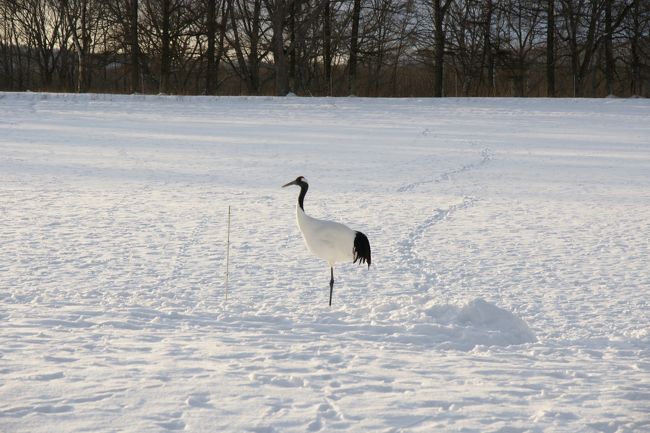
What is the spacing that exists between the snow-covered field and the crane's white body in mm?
435

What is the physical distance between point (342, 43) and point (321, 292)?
27665 mm

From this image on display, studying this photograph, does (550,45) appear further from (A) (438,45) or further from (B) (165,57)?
(B) (165,57)

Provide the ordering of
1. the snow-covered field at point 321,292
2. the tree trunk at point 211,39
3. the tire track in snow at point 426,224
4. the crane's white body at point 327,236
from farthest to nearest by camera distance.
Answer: the tree trunk at point 211,39 < the tire track in snow at point 426,224 < the crane's white body at point 327,236 < the snow-covered field at point 321,292

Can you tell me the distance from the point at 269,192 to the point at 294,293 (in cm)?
536

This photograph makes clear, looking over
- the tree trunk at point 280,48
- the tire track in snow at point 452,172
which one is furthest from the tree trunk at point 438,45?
the tire track in snow at point 452,172

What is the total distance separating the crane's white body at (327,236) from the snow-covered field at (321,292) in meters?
0.43

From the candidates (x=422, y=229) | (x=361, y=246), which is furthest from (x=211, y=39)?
(x=361, y=246)

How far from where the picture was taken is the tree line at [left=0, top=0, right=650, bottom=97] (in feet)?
108

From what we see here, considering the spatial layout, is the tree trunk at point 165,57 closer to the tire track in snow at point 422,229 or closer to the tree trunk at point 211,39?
the tree trunk at point 211,39

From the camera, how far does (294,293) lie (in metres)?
7.03

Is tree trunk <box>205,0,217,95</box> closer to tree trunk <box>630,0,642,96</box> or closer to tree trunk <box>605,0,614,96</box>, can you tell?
tree trunk <box>605,0,614,96</box>

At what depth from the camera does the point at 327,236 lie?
22.0 feet

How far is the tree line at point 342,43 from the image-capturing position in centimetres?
3300

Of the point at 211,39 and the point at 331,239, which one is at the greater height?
the point at 211,39
